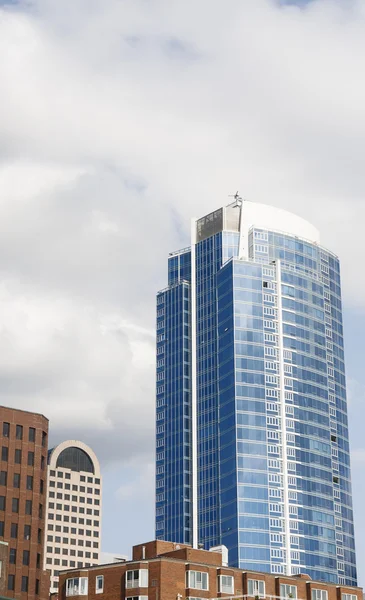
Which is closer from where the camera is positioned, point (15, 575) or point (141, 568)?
point (141, 568)

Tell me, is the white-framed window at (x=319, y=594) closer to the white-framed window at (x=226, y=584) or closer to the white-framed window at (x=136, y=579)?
the white-framed window at (x=226, y=584)

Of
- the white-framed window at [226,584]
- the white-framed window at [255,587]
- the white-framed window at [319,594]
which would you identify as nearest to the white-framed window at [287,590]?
the white-framed window at [255,587]

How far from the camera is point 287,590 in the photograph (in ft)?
515

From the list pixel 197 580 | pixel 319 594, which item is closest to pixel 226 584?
pixel 197 580

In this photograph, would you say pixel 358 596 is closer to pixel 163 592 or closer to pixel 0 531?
pixel 163 592

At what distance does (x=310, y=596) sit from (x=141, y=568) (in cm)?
2802

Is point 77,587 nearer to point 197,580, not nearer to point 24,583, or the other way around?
point 197,580

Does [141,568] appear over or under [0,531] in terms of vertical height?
under

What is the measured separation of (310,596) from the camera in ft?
520

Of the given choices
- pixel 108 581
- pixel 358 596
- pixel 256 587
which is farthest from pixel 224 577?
pixel 358 596

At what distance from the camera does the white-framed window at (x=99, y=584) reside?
150 meters

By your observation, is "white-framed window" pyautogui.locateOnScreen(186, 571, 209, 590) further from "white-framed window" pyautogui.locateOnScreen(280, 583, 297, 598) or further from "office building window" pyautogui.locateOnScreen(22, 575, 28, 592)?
"office building window" pyautogui.locateOnScreen(22, 575, 28, 592)

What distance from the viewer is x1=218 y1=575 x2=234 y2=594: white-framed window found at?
489ft

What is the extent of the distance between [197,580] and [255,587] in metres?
10.8
